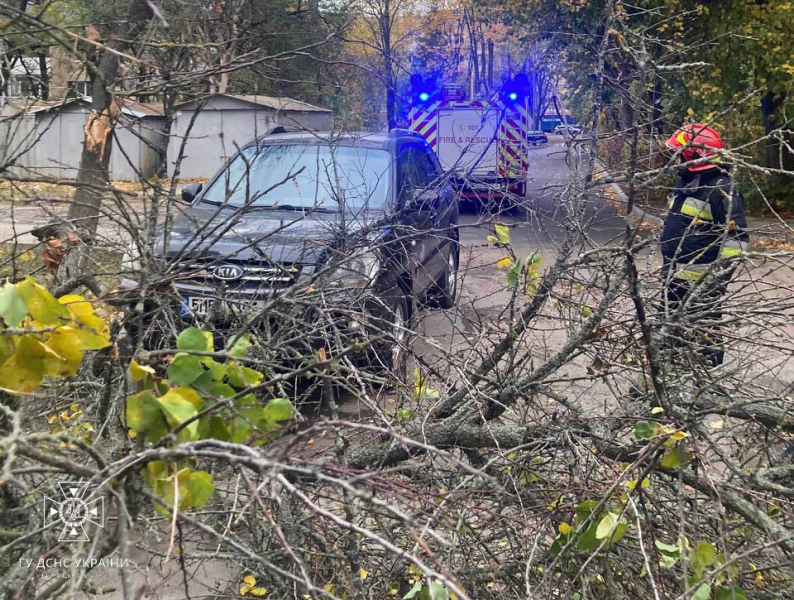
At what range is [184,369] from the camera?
1.66m

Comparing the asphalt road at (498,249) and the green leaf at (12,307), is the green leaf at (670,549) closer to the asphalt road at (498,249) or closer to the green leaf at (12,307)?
the asphalt road at (498,249)

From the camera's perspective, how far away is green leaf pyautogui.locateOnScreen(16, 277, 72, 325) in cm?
149

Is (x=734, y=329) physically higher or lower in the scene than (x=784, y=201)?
higher

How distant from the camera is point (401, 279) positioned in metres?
4.52

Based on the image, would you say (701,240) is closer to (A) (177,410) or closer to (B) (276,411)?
(B) (276,411)

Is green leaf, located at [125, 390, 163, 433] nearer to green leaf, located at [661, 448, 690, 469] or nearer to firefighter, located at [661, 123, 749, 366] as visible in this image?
green leaf, located at [661, 448, 690, 469]

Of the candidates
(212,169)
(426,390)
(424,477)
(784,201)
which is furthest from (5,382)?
(212,169)

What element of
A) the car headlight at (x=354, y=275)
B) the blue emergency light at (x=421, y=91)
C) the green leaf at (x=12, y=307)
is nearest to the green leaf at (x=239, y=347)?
the green leaf at (x=12, y=307)

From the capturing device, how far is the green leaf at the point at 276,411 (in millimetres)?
1773

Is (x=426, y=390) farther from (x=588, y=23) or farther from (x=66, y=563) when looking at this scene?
(x=588, y=23)

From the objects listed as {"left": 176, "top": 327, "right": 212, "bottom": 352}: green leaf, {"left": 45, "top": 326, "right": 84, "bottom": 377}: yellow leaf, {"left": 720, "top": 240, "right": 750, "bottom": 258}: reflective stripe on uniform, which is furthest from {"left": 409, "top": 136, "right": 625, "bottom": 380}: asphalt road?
{"left": 45, "top": 326, "right": 84, "bottom": 377}: yellow leaf

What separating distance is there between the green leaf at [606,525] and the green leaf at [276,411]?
0.89 meters

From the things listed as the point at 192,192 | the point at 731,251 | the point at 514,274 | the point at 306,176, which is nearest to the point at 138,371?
the point at 514,274

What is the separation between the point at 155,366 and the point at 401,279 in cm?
271
